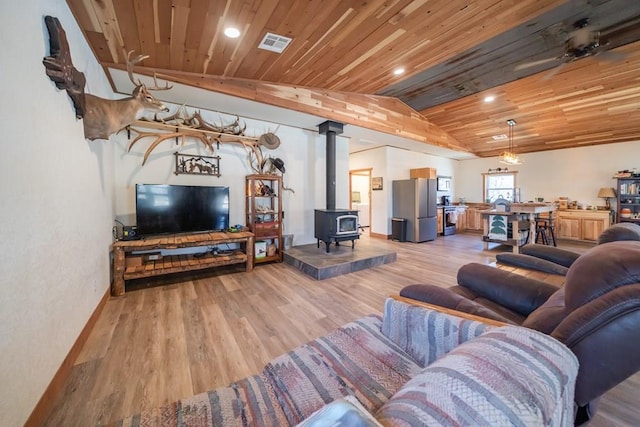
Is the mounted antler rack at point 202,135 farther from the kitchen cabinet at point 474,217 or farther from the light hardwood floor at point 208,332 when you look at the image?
the kitchen cabinet at point 474,217

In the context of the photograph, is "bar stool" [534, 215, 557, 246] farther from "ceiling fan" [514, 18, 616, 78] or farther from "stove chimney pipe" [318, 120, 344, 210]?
"stove chimney pipe" [318, 120, 344, 210]

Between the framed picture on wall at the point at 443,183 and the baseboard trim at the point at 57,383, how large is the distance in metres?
8.73

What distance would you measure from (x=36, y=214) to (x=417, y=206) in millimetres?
6756

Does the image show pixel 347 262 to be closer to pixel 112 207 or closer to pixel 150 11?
pixel 112 207

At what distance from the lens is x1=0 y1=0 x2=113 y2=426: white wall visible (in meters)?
1.26

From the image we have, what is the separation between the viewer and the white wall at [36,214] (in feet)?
4.14

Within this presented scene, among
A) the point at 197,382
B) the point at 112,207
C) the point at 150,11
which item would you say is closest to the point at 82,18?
the point at 150,11

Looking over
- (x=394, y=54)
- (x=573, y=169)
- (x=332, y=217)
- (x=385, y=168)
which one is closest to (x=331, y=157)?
(x=332, y=217)

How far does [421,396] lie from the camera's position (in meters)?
0.60

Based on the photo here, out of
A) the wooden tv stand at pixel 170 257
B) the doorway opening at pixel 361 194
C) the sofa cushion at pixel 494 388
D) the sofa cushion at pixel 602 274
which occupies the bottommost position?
the wooden tv stand at pixel 170 257

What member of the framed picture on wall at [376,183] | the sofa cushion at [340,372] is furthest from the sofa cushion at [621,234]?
the framed picture on wall at [376,183]

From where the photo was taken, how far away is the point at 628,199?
615 cm

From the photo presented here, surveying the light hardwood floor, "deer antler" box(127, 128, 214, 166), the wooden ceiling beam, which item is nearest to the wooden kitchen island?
the light hardwood floor

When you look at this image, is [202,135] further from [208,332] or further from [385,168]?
[385,168]
